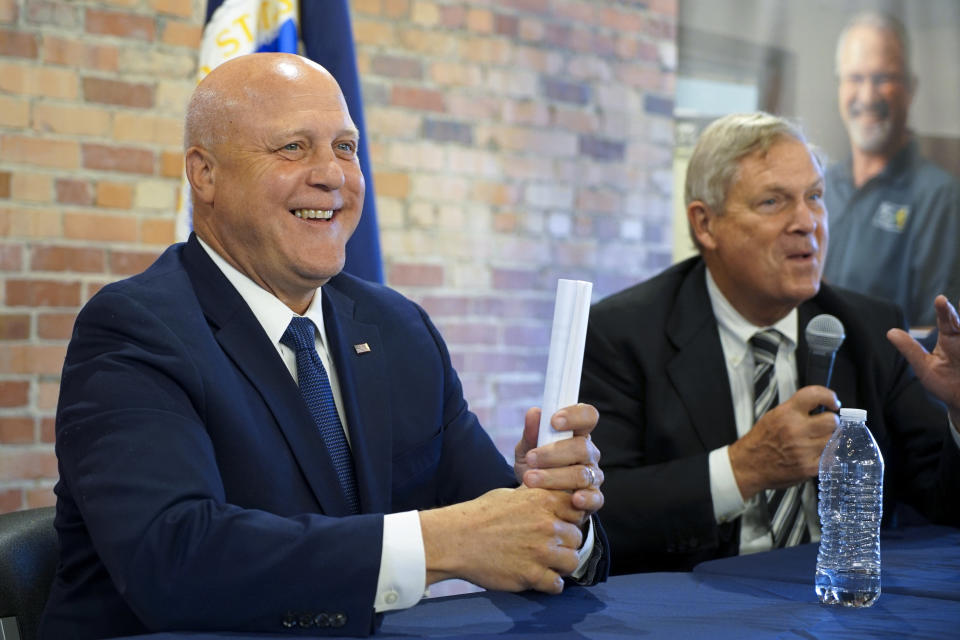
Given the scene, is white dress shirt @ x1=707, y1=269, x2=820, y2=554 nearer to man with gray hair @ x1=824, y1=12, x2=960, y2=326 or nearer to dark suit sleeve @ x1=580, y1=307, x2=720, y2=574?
dark suit sleeve @ x1=580, y1=307, x2=720, y2=574

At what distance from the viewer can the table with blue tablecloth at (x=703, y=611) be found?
4.21 ft

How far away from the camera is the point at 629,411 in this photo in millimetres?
2365

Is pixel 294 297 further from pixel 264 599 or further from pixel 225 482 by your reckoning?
pixel 264 599

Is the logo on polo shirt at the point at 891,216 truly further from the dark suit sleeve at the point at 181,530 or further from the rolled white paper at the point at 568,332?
the dark suit sleeve at the point at 181,530

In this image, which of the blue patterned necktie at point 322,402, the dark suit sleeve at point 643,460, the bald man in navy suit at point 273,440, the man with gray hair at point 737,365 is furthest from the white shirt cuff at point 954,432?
the blue patterned necktie at point 322,402

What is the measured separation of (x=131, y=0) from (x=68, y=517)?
6.14 ft

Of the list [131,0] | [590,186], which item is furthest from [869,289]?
[131,0]

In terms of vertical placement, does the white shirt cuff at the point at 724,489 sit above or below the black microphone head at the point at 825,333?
below

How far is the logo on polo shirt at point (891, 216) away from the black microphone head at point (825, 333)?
1.85 metres

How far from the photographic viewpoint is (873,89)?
3.79 meters

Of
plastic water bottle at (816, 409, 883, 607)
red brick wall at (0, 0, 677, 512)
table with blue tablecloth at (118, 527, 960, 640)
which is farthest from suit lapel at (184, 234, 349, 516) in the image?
red brick wall at (0, 0, 677, 512)

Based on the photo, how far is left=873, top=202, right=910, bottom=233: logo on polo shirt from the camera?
12.3 ft

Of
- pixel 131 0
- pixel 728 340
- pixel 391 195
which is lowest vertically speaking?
pixel 728 340

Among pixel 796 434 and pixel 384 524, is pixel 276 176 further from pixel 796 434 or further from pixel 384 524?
pixel 796 434
